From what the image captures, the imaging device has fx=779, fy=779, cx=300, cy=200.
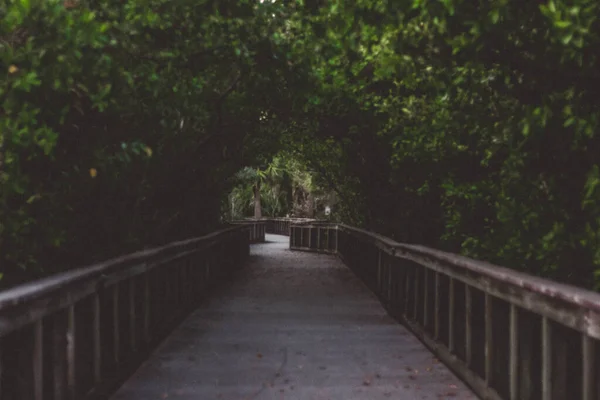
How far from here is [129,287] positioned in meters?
7.03

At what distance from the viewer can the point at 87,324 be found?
5.80 metres

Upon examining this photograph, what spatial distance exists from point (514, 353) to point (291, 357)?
3.05 meters

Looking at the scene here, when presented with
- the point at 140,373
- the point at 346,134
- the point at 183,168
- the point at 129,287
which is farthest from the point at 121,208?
the point at 346,134

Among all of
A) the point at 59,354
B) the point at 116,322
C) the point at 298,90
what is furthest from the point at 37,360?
the point at 298,90

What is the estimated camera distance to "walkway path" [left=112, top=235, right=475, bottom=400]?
6449 millimetres

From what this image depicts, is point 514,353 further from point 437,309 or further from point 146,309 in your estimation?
point 146,309

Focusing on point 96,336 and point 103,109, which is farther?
point 103,109

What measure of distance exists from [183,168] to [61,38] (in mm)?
7190

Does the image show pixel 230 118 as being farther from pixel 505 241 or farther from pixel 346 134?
pixel 505 241

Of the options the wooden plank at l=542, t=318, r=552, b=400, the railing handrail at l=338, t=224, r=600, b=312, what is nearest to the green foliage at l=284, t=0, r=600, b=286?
the railing handrail at l=338, t=224, r=600, b=312

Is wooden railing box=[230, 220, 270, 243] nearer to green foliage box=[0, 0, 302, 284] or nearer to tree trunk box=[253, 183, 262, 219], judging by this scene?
tree trunk box=[253, 183, 262, 219]

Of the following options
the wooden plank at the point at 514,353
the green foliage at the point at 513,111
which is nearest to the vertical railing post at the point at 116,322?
the green foliage at the point at 513,111

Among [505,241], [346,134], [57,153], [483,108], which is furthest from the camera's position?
[346,134]

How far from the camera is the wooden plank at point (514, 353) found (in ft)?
17.4
